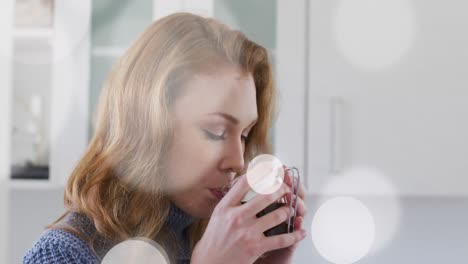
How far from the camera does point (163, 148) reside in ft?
3.50

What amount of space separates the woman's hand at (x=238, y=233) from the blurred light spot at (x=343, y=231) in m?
1.29

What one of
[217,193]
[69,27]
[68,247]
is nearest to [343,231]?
[69,27]

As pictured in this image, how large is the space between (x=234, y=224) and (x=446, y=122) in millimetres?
829

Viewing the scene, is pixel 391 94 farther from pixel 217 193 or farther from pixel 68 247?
pixel 68 247

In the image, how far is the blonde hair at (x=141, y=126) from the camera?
105cm

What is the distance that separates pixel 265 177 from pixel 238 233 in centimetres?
10

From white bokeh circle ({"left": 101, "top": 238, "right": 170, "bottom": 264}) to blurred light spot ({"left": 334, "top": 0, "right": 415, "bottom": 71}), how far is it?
74 centimetres

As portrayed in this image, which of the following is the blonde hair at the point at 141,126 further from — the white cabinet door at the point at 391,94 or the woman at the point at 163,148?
the white cabinet door at the point at 391,94

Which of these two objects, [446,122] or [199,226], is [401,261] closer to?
[446,122]

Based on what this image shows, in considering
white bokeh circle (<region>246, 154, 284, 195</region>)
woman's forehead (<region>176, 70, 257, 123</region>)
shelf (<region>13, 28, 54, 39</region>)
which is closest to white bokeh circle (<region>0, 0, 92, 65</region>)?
shelf (<region>13, 28, 54, 39</region>)

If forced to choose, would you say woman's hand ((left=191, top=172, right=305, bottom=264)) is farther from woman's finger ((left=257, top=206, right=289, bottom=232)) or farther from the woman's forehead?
the woman's forehead

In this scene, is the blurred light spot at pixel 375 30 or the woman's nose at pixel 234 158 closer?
the woman's nose at pixel 234 158

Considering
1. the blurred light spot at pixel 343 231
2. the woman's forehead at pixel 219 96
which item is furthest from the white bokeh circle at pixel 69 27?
the blurred light spot at pixel 343 231

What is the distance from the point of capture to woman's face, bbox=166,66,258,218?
103 cm
